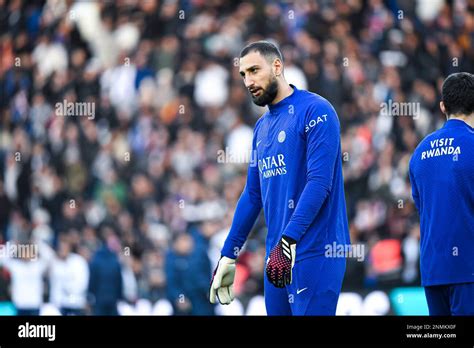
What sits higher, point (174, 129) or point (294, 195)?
point (174, 129)

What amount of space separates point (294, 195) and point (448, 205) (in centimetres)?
78

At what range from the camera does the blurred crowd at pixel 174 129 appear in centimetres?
1162

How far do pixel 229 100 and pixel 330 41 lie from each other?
1530 mm

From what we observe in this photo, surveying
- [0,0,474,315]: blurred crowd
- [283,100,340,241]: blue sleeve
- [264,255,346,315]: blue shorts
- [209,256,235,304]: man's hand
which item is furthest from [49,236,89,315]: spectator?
[283,100,340,241]: blue sleeve

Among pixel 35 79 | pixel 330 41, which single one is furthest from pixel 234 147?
pixel 35 79

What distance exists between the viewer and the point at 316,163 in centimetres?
502

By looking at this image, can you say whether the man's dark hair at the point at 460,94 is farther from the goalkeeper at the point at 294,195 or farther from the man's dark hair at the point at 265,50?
the man's dark hair at the point at 265,50

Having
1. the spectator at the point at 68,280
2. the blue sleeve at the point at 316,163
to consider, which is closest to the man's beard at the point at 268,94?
the blue sleeve at the point at 316,163

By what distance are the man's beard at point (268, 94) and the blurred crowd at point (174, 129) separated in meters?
6.07

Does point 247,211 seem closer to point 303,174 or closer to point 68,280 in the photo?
point 303,174
